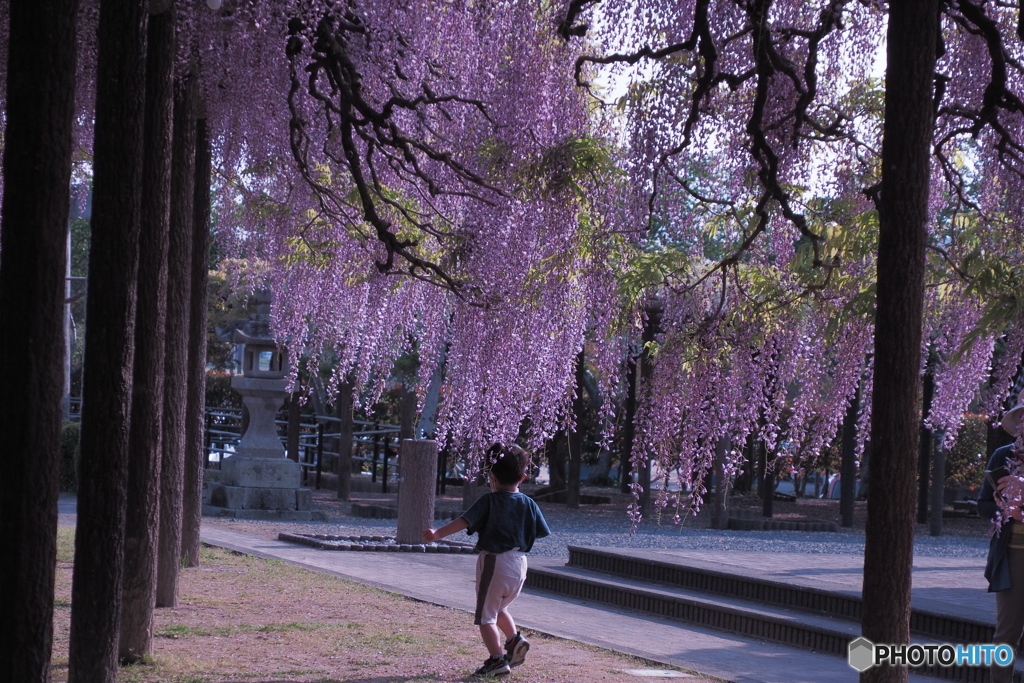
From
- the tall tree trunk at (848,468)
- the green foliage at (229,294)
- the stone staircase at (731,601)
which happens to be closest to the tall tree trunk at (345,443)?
the green foliage at (229,294)

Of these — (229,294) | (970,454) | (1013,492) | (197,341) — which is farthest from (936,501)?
(229,294)

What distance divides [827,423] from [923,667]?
1.71 meters

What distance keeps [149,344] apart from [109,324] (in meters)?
0.89

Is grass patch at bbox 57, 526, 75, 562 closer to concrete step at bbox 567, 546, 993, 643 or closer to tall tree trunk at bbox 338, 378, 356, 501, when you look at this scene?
concrete step at bbox 567, 546, 993, 643

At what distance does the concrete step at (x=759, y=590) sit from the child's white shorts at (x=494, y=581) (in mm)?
3373

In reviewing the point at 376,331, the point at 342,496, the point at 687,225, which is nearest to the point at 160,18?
the point at 687,225

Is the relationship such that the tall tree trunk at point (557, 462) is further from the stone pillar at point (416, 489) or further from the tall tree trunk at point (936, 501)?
the stone pillar at point (416, 489)

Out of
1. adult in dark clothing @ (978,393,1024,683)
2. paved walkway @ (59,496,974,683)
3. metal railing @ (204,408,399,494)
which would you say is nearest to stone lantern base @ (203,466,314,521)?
metal railing @ (204,408,399,494)

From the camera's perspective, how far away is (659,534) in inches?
615

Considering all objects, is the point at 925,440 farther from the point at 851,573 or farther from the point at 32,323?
the point at 32,323

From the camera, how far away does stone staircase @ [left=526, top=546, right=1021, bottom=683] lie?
757 cm

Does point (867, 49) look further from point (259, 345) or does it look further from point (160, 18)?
point (259, 345)

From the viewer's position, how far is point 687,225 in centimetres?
740

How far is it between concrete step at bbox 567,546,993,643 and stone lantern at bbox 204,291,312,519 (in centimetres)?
613
